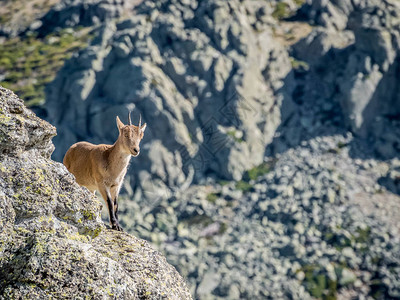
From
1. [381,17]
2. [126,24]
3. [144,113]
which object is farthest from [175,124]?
[381,17]

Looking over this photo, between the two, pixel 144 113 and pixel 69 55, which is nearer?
pixel 144 113

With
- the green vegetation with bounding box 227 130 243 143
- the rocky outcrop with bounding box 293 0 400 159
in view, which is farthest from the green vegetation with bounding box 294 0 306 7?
the green vegetation with bounding box 227 130 243 143

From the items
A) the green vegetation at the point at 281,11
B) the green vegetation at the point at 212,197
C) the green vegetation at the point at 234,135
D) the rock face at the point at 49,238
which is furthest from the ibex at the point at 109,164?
the green vegetation at the point at 281,11

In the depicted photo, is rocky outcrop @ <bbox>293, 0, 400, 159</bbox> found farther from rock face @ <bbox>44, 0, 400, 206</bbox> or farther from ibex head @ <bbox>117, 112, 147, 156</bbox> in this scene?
ibex head @ <bbox>117, 112, 147, 156</bbox>

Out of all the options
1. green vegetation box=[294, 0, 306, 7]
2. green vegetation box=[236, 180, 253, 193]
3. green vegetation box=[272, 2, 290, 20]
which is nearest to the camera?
green vegetation box=[236, 180, 253, 193]

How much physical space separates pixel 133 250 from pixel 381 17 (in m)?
175

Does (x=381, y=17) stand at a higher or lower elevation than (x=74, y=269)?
lower

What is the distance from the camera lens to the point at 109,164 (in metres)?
14.5

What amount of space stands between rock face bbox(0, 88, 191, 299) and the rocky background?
96.4 meters

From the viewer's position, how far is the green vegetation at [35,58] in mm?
153000

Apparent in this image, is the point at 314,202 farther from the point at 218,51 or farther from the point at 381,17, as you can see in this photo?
the point at 381,17

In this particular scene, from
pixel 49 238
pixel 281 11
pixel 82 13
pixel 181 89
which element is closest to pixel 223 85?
pixel 181 89

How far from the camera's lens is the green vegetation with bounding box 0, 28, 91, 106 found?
15300 cm

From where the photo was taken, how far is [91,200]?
10.7 m
